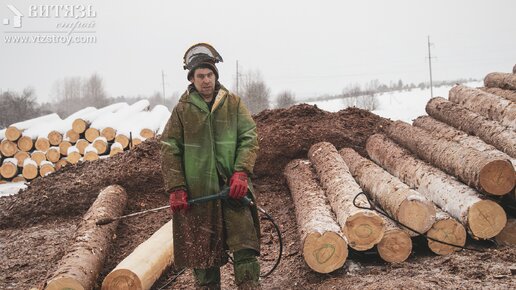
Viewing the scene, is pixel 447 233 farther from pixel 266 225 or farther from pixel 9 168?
pixel 9 168

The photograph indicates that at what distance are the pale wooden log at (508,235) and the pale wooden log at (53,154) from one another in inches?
506

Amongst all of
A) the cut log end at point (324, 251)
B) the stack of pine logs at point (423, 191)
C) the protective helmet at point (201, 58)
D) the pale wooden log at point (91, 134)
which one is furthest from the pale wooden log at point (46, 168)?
the protective helmet at point (201, 58)

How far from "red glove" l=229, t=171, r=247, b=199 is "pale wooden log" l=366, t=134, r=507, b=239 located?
2.75 metres

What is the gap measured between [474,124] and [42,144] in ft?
41.7

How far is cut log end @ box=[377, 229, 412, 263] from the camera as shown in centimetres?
516

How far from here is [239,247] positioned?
157 inches

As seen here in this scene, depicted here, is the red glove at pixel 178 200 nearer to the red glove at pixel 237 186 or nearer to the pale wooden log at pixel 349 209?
the red glove at pixel 237 186

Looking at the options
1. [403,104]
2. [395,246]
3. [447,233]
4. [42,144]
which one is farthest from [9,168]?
[403,104]

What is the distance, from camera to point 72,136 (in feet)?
48.3

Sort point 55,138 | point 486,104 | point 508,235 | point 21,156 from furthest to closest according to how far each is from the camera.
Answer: point 21,156, point 55,138, point 486,104, point 508,235

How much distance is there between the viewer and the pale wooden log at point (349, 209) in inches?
200

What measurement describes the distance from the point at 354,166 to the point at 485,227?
2604 mm

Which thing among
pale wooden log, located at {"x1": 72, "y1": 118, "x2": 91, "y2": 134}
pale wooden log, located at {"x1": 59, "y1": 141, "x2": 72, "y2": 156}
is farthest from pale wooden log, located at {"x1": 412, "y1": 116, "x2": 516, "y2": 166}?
pale wooden log, located at {"x1": 59, "y1": 141, "x2": 72, "y2": 156}

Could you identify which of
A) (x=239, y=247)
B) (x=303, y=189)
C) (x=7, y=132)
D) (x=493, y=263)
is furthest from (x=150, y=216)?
(x=7, y=132)
